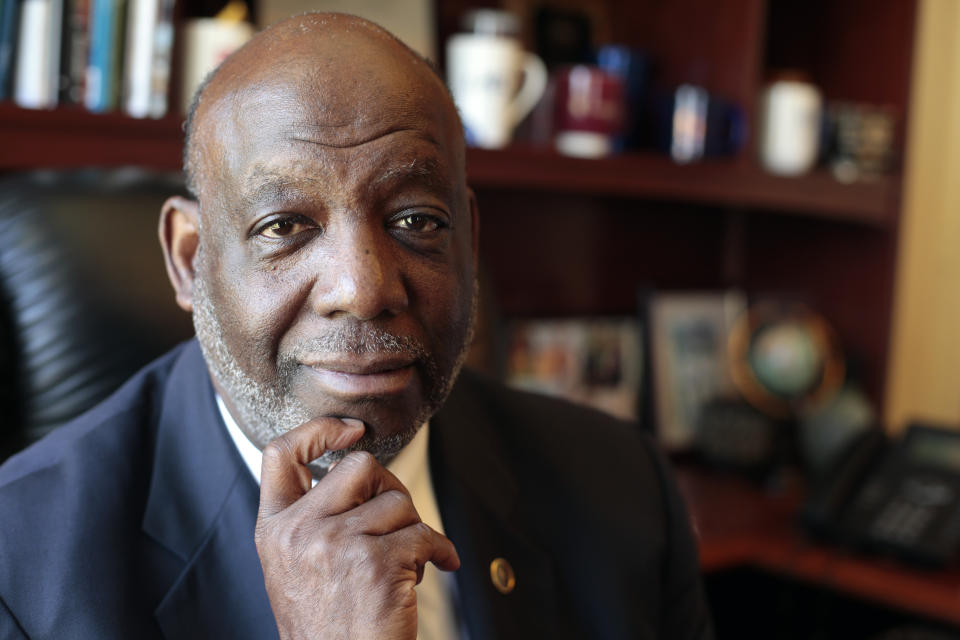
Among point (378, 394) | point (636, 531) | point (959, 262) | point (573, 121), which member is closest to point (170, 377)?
point (378, 394)

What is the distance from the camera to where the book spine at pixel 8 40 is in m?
1.13

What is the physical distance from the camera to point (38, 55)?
1.17 m

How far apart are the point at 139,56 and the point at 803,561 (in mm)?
1348

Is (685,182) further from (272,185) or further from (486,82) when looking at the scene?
(272,185)

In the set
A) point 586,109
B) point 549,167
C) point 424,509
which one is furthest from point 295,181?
point 586,109

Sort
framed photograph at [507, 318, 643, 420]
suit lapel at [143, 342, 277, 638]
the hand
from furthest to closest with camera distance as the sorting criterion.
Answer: framed photograph at [507, 318, 643, 420] < suit lapel at [143, 342, 277, 638] < the hand

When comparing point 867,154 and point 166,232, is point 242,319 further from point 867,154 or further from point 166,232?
point 867,154

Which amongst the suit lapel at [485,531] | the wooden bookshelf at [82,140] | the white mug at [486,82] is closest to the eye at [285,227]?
the suit lapel at [485,531]

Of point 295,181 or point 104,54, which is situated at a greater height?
point 104,54

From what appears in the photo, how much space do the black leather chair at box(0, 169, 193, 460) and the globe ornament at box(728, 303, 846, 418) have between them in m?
1.50

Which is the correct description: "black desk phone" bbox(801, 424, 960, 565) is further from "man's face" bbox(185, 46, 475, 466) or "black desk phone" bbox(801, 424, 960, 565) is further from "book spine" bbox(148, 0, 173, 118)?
"book spine" bbox(148, 0, 173, 118)

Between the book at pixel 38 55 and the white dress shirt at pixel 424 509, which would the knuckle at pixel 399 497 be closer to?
the white dress shirt at pixel 424 509

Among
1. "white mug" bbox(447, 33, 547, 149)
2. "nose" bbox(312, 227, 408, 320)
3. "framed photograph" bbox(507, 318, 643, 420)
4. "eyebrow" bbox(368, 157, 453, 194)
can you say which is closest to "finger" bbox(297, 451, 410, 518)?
"nose" bbox(312, 227, 408, 320)

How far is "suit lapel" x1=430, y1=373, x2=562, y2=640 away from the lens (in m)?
0.90
